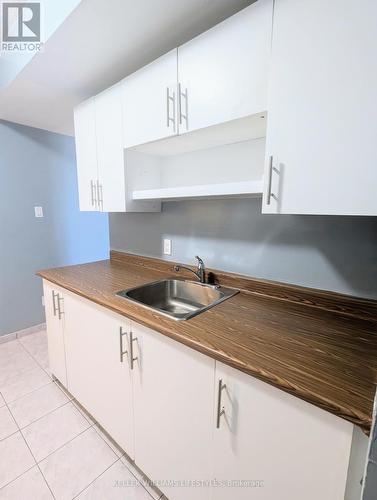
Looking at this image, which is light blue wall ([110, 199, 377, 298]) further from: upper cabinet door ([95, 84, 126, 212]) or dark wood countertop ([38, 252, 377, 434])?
upper cabinet door ([95, 84, 126, 212])

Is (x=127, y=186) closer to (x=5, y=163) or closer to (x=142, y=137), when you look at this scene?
(x=142, y=137)

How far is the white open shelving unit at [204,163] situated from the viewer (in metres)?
1.04

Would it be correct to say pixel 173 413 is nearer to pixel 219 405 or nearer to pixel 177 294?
pixel 219 405

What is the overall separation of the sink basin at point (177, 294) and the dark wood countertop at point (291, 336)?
9 centimetres

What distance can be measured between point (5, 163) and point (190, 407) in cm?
262

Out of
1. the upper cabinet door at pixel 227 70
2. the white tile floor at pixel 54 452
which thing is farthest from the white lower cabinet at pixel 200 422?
the upper cabinet door at pixel 227 70

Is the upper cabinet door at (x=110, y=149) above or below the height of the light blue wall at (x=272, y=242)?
above

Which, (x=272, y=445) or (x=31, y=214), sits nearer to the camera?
(x=272, y=445)

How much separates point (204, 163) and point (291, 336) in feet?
3.49

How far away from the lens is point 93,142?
5.26 feet

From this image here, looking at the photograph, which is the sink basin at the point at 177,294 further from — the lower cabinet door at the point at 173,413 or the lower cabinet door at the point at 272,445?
the lower cabinet door at the point at 272,445

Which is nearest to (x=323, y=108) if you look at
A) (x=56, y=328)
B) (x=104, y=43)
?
(x=104, y=43)

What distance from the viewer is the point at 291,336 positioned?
2.72 ft

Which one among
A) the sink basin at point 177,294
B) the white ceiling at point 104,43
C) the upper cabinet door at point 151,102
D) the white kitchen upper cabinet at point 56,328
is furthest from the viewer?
the white kitchen upper cabinet at point 56,328
